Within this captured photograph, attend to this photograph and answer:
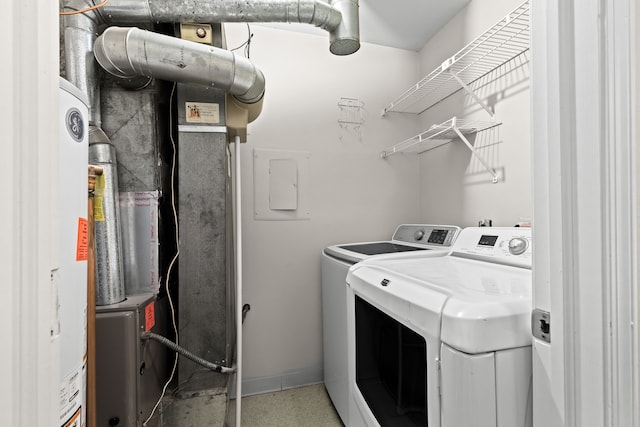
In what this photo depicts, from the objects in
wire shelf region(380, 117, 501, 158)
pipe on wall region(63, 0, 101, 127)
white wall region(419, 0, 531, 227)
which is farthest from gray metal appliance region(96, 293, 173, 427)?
white wall region(419, 0, 531, 227)

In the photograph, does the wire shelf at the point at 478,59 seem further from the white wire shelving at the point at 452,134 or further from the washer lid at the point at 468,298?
the washer lid at the point at 468,298

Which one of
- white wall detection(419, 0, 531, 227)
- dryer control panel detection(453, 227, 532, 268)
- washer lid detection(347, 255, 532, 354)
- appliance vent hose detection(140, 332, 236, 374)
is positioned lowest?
appliance vent hose detection(140, 332, 236, 374)

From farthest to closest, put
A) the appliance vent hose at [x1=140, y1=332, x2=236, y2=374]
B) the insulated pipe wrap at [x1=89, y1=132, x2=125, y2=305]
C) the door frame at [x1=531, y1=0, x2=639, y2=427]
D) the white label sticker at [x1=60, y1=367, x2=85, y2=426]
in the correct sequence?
1. the appliance vent hose at [x1=140, y1=332, x2=236, y2=374]
2. the insulated pipe wrap at [x1=89, y1=132, x2=125, y2=305]
3. the white label sticker at [x1=60, y1=367, x2=85, y2=426]
4. the door frame at [x1=531, y1=0, x2=639, y2=427]

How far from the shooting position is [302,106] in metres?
2.10

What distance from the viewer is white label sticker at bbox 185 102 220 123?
1423 millimetres

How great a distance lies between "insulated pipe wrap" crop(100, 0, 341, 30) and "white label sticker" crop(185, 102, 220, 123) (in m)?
0.37

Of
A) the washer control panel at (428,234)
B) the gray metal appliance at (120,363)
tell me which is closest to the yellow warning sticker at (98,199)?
the gray metal appliance at (120,363)

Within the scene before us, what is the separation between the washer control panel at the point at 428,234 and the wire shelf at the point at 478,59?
90cm

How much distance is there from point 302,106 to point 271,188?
0.64m

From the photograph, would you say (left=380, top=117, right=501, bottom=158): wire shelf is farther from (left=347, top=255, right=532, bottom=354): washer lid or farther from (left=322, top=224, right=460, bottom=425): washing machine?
(left=347, top=255, right=532, bottom=354): washer lid

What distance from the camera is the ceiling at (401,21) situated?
185cm

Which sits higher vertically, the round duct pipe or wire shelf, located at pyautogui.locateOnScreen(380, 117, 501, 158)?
the round duct pipe

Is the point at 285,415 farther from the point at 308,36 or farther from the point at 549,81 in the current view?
the point at 308,36

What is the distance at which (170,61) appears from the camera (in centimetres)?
120
